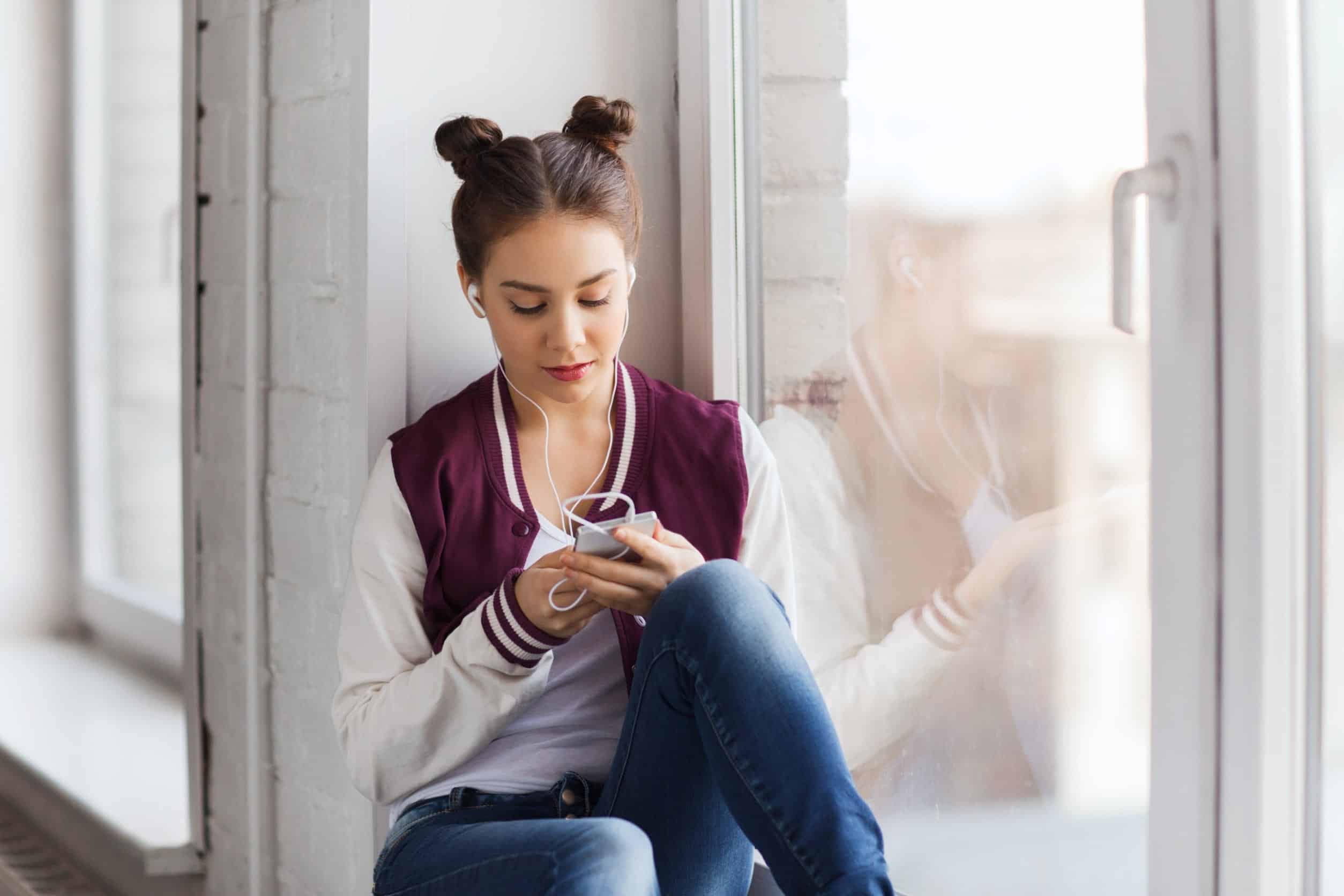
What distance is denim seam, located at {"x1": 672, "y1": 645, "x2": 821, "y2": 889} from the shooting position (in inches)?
32.7

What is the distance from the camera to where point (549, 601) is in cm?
93

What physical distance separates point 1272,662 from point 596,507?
545mm

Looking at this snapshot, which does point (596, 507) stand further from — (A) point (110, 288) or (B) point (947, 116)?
(A) point (110, 288)

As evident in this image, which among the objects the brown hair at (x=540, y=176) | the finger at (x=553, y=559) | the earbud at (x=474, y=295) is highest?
the brown hair at (x=540, y=176)

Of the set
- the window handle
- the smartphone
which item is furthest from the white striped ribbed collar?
the window handle

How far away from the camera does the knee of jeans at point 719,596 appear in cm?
90

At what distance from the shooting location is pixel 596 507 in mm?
1080

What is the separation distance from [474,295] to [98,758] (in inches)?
48.7

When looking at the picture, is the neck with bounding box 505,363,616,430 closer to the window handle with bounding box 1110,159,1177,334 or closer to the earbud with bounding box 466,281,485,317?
the earbud with bounding box 466,281,485,317

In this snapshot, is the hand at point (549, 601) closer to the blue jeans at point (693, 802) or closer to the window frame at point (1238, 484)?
the blue jeans at point (693, 802)

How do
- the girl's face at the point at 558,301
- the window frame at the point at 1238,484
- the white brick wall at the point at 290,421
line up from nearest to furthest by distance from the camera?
1. the window frame at the point at 1238,484
2. the girl's face at the point at 558,301
3. the white brick wall at the point at 290,421

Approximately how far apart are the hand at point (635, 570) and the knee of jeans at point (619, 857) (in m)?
0.17

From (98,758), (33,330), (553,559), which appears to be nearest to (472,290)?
(553,559)

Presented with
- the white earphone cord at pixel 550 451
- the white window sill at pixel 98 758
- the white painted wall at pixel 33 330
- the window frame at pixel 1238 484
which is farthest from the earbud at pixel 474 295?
the white painted wall at pixel 33 330
